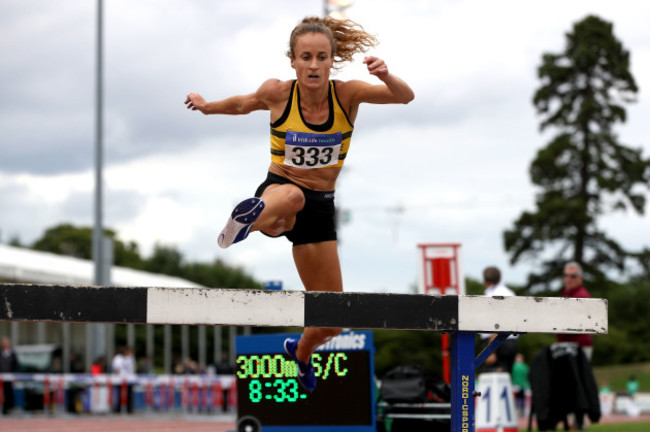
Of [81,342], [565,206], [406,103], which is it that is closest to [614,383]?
[565,206]

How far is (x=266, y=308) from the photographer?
426cm

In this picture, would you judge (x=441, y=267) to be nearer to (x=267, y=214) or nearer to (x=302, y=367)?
(x=302, y=367)

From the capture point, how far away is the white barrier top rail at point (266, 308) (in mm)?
4242

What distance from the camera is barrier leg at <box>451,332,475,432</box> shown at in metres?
4.39

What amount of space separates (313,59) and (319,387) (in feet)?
10.9

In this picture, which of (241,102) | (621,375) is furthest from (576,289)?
(621,375)

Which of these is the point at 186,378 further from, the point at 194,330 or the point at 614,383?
the point at 194,330

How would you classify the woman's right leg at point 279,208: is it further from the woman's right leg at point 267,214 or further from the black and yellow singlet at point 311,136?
the black and yellow singlet at point 311,136

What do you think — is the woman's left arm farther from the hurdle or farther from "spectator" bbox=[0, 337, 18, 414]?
"spectator" bbox=[0, 337, 18, 414]

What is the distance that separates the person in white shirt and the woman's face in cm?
499

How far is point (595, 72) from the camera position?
A: 46.8 metres

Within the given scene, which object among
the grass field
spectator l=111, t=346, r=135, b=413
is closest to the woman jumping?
spectator l=111, t=346, r=135, b=413

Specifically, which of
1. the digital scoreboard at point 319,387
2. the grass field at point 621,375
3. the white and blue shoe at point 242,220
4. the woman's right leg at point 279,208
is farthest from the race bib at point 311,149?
the grass field at point 621,375

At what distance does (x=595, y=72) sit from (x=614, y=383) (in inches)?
602
